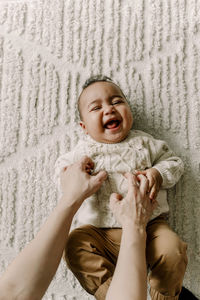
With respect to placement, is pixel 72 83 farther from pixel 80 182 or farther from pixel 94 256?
pixel 94 256

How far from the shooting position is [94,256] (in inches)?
33.9

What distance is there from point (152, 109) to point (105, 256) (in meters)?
0.49

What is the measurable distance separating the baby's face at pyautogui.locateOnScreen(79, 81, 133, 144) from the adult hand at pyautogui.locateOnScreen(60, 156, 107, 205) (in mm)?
93

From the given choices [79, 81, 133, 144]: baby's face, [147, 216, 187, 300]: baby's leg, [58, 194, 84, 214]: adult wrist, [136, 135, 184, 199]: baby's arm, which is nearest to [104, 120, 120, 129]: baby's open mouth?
[79, 81, 133, 144]: baby's face

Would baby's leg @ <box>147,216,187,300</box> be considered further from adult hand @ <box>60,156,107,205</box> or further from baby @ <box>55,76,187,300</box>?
adult hand @ <box>60,156,107,205</box>

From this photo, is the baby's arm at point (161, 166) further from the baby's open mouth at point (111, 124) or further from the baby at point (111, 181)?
the baby's open mouth at point (111, 124)

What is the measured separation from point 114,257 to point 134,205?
0.18 m

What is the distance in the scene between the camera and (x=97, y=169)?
37.3 inches

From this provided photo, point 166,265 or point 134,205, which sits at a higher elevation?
point 134,205

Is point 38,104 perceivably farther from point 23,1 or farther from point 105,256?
point 105,256

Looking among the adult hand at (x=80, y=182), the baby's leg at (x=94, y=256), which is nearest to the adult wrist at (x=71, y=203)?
the adult hand at (x=80, y=182)

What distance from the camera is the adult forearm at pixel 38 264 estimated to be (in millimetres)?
701

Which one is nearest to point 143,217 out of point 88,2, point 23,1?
point 88,2

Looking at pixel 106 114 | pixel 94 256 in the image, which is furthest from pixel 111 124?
pixel 94 256
